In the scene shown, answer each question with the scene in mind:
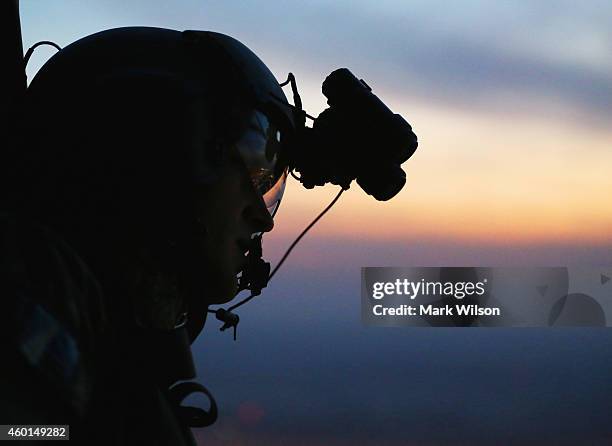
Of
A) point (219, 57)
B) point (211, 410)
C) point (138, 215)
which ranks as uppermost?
point (219, 57)

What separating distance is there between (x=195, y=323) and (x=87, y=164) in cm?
89

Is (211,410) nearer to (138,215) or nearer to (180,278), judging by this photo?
(180,278)

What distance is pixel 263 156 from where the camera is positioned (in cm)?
318

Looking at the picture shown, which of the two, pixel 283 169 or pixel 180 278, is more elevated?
pixel 283 169

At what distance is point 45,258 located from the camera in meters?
1.62

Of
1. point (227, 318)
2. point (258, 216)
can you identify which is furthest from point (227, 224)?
point (227, 318)

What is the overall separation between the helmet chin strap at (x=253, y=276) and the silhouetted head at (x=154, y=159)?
0.11 metres

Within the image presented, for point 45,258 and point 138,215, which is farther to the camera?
point 138,215

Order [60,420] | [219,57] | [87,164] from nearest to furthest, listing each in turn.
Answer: [60,420], [87,164], [219,57]

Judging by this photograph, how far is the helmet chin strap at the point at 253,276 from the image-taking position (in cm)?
332

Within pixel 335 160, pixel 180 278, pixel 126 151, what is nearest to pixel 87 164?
pixel 126 151

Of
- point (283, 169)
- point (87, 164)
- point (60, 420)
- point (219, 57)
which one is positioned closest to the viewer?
point (60, 420)

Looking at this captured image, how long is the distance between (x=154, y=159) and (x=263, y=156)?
0.50 meters

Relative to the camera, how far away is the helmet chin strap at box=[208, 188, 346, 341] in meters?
3.32
